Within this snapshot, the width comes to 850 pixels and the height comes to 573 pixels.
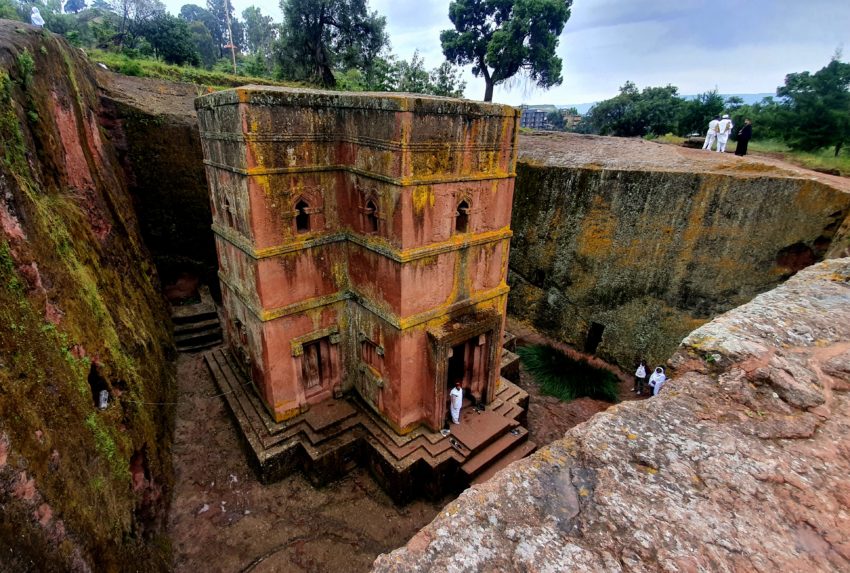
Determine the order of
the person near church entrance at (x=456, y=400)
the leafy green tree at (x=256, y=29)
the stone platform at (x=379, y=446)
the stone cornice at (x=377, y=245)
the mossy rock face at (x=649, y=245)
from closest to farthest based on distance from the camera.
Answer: the stone cornice at (x=377, y=245) → the stone platform at (x=379, y=446) → the person near church entrance at (x=456, y=400) → the mossy rock face at (x=649, y=245) → the leafy green tree at (x=256, y=29)

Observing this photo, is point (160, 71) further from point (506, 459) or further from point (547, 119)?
point (547, 119)

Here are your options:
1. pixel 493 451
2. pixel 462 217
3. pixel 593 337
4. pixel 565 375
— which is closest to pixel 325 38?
pixel 462 217

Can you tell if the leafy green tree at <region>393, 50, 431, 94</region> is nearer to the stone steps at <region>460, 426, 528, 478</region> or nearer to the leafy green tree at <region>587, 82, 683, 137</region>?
the leafy green tree at <region>587, 82, 683, 137</region>

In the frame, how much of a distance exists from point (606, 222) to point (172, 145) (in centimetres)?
1486

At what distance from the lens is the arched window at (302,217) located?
340 inches

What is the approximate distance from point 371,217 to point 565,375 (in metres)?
8.39

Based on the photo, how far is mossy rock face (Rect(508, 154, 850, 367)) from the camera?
11047 mm

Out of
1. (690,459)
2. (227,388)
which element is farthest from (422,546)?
(227,388)

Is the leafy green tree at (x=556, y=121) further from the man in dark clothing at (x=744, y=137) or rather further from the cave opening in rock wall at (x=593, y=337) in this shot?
the cave opening in rock wall at (x=593, y=337)

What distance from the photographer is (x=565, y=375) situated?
44.2ft

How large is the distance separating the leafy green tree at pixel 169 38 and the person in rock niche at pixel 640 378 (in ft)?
86.1

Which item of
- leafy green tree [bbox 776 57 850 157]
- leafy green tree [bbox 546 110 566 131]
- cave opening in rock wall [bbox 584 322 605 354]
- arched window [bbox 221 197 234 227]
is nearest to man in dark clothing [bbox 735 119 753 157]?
leafy green tree [bbox 776 57 850 157]

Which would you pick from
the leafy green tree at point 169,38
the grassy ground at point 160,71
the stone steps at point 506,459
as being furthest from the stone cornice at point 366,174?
the leafy green tree at point 169,38

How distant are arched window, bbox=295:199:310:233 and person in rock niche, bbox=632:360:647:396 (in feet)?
34.2
